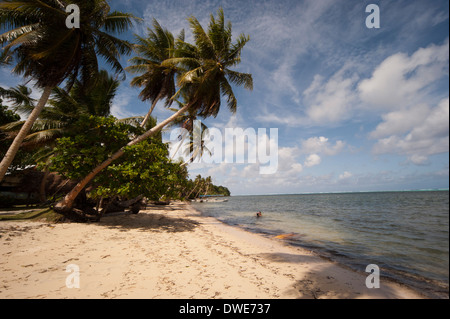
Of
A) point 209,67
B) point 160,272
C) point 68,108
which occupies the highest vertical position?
point 209,67

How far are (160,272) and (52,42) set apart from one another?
10219 millimetres

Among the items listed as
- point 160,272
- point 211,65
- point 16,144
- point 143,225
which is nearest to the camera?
point 160,272

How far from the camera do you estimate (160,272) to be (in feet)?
12.5

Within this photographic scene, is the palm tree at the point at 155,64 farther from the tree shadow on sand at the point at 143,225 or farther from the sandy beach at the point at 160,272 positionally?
the sandy beach at the point at 160,272

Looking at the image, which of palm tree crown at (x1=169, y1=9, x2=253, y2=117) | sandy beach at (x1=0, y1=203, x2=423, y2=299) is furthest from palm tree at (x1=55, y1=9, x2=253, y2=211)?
sandy beach at (x1=0, y1=203, x2=423, y2=299)

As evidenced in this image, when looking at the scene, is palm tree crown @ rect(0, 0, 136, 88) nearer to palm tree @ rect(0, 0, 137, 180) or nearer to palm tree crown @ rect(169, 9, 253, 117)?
palm tree @ rect(0, 0, 137, 180)

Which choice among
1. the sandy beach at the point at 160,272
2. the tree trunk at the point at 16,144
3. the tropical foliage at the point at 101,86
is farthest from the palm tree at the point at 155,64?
the sandy beach at the point at 160,272

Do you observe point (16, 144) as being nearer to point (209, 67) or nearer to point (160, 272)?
point (160, 272)

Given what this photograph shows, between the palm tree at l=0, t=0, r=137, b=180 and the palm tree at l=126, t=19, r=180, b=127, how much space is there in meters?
2.47

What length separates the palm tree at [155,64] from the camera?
12375mm

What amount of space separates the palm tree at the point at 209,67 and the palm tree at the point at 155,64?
0.96 meters

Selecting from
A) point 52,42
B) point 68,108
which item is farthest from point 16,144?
point 68,108

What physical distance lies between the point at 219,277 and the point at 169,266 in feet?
4.06
